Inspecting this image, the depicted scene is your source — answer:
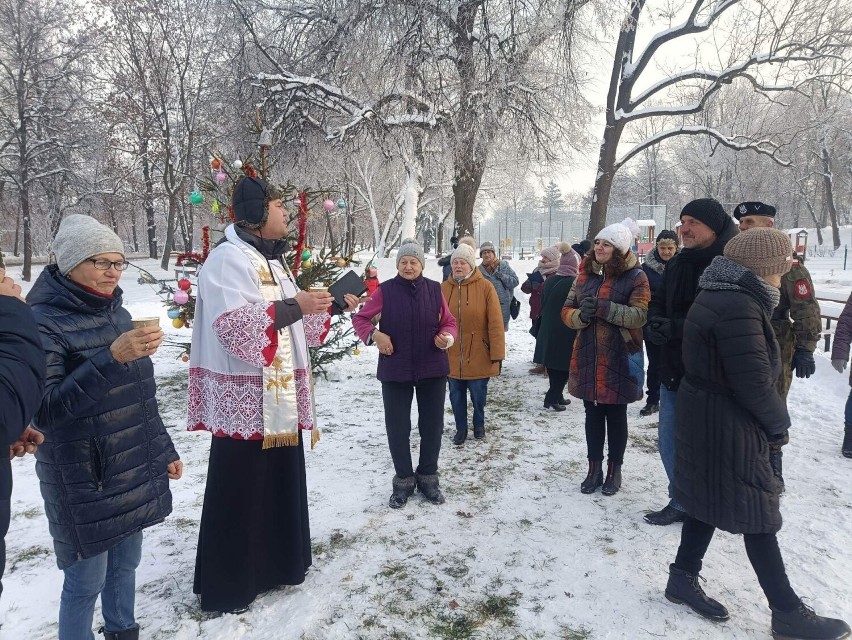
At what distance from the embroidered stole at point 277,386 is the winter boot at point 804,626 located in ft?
7.81

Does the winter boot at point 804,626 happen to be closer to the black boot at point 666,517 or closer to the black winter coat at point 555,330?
the black boot at point 666,517

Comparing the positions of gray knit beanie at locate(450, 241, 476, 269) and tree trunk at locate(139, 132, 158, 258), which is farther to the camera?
tree trunk at locate(139, 132, 158, 258)

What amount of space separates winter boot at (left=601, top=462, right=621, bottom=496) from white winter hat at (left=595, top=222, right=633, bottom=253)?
5.32 feet

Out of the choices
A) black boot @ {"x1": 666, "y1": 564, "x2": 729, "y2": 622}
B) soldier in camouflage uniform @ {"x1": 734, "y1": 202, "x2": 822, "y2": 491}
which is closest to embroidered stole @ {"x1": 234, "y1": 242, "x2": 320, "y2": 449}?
black boot @ {"x1": 666, "y1": 564, "x2": 729, "y2": 622}

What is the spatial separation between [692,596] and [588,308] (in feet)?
6.09

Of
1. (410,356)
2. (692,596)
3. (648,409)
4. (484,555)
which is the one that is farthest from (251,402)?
(648,409)

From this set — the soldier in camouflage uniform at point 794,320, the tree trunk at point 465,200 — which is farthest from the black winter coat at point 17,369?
the tree trunk at point 465,200

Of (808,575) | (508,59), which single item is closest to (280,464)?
(808,575)

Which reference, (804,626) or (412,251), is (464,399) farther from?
(804,626)

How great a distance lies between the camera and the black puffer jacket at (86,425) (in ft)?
6.19

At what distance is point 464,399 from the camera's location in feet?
16.6

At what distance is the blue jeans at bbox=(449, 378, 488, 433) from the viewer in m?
5.03

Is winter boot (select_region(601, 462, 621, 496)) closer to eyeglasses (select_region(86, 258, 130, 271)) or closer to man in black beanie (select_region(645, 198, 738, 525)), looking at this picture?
man in black beanie (select_region(645, 198, 738, 525))

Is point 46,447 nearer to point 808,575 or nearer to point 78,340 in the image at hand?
point 78,340
